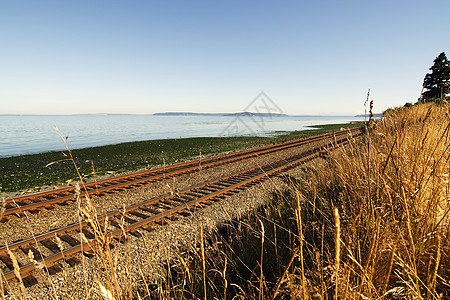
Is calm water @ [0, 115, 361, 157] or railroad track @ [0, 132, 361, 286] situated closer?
railroad track @ [0, 132, 361, 286]

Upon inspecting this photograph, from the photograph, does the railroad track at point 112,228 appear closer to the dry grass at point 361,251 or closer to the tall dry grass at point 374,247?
the dry grass at point 361,251

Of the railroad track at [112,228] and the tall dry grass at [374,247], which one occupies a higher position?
the tall dry grass at [374,247]

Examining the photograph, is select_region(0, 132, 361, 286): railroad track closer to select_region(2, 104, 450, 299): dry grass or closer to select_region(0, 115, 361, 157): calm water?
select_region(2, 104, 450, 299): dry grass

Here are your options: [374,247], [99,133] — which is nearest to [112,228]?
[374,247]

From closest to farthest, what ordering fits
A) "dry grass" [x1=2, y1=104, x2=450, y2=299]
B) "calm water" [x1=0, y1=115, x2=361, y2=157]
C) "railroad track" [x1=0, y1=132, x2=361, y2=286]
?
1. "dry grass" [x1=2, y1=104, x2=450, y2=299]
2. "railroad track" [x1=0, y1=132, x2=361, y2=286]
3. "calm water" [x1=0, y1=115, x2=361, y2=157]

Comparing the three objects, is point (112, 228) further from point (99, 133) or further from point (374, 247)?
point (99, 133)

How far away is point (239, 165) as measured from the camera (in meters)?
12.2

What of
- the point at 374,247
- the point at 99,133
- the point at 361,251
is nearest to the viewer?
the point at 374,247

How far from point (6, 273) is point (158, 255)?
91.2 inches

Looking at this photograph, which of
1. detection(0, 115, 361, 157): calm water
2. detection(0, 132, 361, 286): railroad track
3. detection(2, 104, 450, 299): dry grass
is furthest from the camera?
detection(0, 115, 361, 157): calm water

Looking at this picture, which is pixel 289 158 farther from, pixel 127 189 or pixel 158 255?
pixel 158 255

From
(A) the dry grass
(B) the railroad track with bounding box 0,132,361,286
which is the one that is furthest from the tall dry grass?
(B) the railroad track with bounding box 0,132,361,286

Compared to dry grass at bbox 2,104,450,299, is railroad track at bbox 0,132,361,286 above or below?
below

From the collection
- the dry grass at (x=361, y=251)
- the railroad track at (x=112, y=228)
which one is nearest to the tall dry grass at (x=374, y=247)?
the dry grass at (x=361, y=251)
